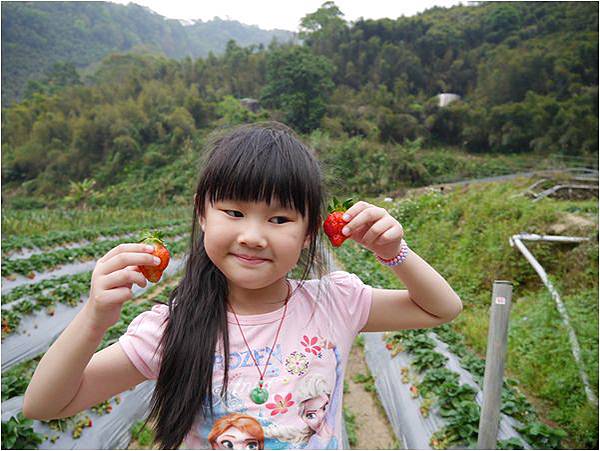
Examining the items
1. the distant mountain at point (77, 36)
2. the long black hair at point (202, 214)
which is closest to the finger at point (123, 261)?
the long black hair at point (202, 214)

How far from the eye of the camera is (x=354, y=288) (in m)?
1.35

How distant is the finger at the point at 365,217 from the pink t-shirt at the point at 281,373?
0.34 meters

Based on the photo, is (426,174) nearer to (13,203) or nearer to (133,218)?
(133,218)

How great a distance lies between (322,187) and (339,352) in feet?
1.57

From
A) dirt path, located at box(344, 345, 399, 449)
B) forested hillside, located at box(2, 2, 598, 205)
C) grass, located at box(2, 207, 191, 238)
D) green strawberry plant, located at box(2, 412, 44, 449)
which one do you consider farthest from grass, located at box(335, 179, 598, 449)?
forested hillside, located at box(2, 2, 598, 205)

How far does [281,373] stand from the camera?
1167 millimetres

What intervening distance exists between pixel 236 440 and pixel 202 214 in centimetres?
59

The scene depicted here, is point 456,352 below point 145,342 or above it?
below

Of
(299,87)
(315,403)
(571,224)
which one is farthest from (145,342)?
(299,87)

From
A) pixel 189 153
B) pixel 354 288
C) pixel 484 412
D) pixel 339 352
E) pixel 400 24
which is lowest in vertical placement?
pixel 189 153

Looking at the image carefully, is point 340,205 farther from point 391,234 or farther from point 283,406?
point 283,406

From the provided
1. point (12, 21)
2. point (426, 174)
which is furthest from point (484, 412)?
point (12, 21)

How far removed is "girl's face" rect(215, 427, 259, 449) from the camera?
3.62 feet

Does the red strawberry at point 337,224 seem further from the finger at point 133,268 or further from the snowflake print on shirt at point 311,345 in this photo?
the finger at point 133,268
